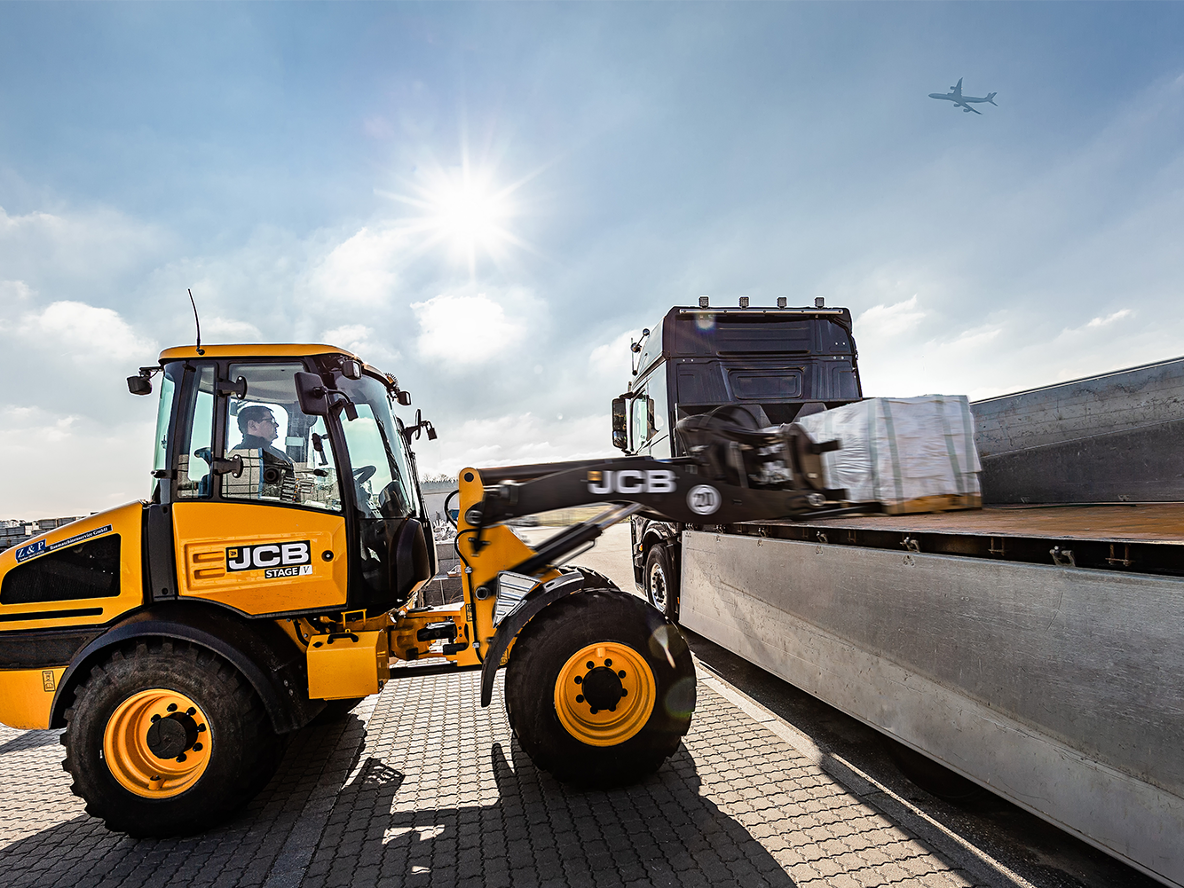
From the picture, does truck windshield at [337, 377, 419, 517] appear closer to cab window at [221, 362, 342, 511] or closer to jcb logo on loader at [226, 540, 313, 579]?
cab window at [221, 362, 342, 511]

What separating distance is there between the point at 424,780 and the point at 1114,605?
356cm

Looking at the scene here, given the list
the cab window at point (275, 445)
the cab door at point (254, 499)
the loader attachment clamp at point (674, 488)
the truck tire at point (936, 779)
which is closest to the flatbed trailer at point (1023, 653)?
the truck tire at point (936, 779)

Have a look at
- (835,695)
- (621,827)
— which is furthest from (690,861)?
(835,695)

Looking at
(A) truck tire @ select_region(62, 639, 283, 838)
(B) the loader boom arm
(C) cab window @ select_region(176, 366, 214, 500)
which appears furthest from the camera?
(B) the loader boom arm

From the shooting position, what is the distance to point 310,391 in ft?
10.9

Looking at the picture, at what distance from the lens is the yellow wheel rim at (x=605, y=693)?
3348 mm

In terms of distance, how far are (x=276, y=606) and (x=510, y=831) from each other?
1.76 m

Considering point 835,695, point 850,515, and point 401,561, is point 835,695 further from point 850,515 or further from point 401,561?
point 401,561

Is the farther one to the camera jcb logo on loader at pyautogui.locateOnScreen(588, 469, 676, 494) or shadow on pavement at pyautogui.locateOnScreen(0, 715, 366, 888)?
jcb logo on loader at pyautogui.locateOnScreen(588, 469, 676, 494)

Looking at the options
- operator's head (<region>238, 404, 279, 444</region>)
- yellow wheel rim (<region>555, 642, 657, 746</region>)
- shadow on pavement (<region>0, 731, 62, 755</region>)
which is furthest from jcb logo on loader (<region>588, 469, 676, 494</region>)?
shadow on pavement (<region>0, 731, 62, 755</region>)

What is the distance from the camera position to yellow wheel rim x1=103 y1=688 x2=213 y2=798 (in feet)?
10.5

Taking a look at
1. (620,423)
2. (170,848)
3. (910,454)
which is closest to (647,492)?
(910,454)

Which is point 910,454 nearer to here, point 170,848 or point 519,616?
point 519,616

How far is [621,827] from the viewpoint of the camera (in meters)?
3.03
